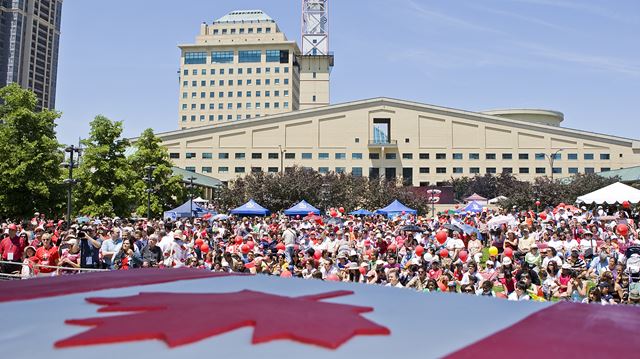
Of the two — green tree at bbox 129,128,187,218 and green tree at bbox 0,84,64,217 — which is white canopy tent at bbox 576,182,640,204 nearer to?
green tree at bbox 0,84,64,217

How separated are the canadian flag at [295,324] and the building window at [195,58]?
4571 inches

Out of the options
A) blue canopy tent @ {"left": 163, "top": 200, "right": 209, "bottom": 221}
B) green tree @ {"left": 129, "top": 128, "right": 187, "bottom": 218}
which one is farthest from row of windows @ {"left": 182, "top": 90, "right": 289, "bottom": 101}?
blue canopy tent @ {"left": 163, "top": 200, "right": 209, "bottom": 221}

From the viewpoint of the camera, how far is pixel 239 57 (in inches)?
4562

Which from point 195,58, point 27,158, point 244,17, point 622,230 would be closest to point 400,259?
point 622,230

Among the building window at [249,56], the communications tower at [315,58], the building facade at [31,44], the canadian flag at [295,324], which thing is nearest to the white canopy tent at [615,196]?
the canadian flag at [295,324]

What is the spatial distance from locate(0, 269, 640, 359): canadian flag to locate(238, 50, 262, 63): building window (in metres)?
115

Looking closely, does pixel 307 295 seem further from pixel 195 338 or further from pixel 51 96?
pixel 51 96

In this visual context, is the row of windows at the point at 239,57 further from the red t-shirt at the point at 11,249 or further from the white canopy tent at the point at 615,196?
the red t-shirt at the point at 11,249

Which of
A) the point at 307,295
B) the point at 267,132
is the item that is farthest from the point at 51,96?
the point at 307,295

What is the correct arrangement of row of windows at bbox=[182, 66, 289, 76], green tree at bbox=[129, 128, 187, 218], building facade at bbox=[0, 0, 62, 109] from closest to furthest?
green tree at bbox=[129, 128, 187, 218]
row of windows at bbox=[182, 66, 289, 76]
building facade at bbox=[0, 0, 62, 109]

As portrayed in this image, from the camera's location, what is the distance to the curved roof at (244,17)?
124m

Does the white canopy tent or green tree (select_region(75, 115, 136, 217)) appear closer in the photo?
the white canopy tent

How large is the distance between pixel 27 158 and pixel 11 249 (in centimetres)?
1977

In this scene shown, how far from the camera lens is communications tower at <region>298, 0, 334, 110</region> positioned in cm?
10462
